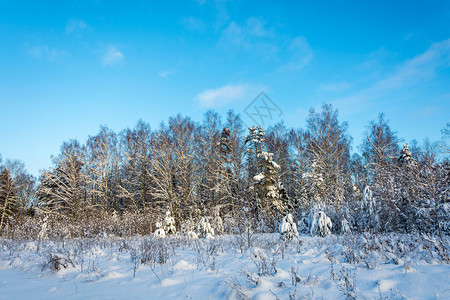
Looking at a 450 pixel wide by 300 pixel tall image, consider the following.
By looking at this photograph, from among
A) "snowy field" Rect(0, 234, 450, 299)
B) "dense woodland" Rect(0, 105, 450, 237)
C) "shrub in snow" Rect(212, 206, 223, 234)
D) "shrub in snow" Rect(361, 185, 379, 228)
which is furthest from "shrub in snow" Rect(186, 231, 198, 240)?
"shrub in snow" Rect(361, 185, 379, 228)

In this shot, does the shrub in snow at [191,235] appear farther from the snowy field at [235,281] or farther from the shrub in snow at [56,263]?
the shrub in snow at [56,263]

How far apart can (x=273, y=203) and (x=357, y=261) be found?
1206 cm

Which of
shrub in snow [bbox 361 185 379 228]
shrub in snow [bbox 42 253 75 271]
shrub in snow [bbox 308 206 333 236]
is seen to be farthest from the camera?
shrub in snow [bbox 361 185 379 228]

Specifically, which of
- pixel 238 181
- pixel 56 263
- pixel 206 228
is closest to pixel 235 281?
pixel 56 263

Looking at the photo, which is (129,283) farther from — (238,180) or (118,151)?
(118,151)

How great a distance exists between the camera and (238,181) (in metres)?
17.7

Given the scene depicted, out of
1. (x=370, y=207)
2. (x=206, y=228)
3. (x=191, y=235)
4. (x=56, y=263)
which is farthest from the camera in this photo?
(x=370, y=207)

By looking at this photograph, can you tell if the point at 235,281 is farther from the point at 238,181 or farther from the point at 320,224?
the point at 238,181

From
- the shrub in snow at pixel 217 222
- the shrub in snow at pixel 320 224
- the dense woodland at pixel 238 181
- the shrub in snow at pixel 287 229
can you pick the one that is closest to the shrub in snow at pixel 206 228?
the dense woodland at pixel 238 181

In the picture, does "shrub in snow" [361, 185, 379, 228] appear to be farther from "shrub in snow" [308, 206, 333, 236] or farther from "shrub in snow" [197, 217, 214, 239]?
"shrub in snow" [197, 217, 214, 239]

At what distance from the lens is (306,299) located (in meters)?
2.48

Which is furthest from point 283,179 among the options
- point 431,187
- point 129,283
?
point 129,283

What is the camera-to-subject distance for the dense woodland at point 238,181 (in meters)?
11.5

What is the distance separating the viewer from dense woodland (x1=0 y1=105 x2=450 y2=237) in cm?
1149
